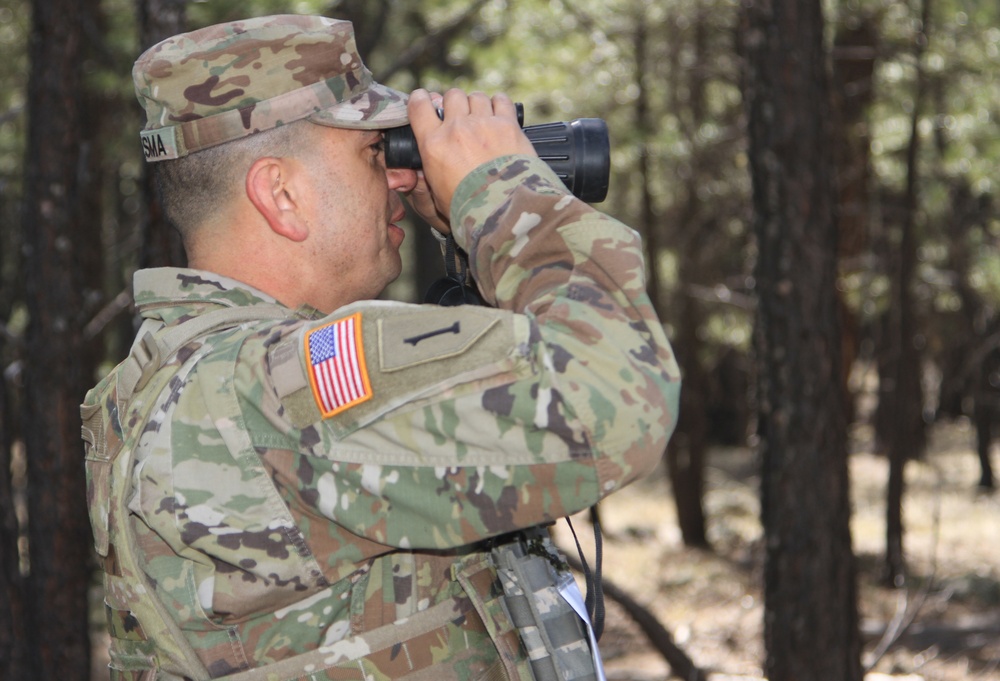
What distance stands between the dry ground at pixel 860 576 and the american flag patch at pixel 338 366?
426 cm

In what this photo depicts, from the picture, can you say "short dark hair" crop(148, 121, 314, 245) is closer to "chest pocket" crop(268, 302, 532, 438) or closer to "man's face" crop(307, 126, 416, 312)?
"man's face" crop(307, 126, 416, 312)

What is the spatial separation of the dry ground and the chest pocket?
13.9 ft

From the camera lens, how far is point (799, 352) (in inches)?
172

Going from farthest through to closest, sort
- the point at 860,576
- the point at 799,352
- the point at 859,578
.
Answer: the point at 860,576, the point at 859,578, the point at 799,352

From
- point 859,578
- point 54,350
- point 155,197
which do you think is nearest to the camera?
point 155,197

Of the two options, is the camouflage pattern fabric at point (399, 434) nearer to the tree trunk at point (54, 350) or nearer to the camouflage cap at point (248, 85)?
the camouflage cap at point (248, 85)

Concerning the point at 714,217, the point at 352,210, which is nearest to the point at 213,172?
the point at 352,210

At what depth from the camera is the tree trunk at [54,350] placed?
A: 464cm

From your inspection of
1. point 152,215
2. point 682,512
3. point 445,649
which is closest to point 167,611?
point 445,649

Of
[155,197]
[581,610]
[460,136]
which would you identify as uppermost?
[460,136]

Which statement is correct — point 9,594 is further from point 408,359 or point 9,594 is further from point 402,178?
point 408,359

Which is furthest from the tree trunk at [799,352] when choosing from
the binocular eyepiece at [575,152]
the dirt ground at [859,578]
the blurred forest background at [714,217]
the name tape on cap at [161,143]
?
the name tape on cap at [161,143]

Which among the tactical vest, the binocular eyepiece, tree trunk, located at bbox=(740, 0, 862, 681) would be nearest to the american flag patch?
the tactical vest

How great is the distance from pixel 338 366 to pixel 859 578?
6.68 m
